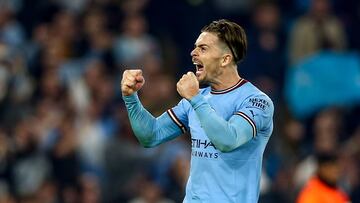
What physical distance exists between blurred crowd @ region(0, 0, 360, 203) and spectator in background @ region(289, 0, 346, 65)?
0.01 metres

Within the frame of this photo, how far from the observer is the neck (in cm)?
675

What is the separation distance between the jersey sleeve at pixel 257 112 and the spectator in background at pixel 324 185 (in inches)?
122

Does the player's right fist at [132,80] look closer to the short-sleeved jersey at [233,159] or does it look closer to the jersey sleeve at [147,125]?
the jersey sleeve at [147,125]

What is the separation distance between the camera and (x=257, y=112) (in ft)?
21.4

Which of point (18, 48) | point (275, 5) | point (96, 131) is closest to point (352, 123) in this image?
point (275, 5)

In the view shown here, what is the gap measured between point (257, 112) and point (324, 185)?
339cm

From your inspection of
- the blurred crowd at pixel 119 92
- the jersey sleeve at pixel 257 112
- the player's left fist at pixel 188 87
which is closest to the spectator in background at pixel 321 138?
the blurred crowd at pixel 119 92

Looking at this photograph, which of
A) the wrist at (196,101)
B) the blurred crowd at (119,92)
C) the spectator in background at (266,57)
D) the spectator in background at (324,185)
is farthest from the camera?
the spectator in background at (266,57)

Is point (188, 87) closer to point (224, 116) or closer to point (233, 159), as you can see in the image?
point (224, 116)

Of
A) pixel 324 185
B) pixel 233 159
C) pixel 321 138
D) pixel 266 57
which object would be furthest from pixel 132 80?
pixel 266 57

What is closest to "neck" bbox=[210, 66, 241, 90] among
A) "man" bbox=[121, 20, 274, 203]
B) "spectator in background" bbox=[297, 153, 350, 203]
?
"man" bbox=[121, 20, 274, 203]

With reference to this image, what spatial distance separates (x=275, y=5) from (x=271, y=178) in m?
2.56

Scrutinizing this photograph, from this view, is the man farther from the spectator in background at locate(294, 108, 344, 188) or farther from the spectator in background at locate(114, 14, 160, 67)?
the spectator in background at locate(114, 14, 160, 67)

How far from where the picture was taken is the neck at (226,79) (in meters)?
6.75
